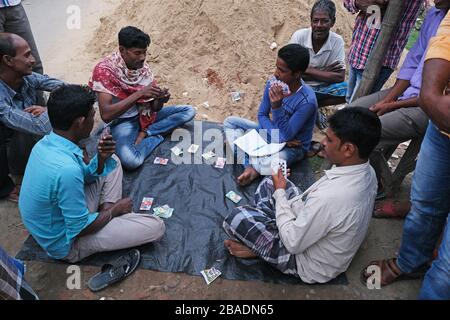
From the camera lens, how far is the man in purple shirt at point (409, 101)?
2.93m

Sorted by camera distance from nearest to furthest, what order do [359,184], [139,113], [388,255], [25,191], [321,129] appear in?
[359,184]
[25,191]
[388,255]
[139,113]
[321,129]

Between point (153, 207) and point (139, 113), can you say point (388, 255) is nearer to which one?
point (153, 207)

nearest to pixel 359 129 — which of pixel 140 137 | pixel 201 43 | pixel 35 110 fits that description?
pixel 140 137

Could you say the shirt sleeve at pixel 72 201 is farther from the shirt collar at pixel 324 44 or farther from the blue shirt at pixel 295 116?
the shirt collar at pixel 324 44

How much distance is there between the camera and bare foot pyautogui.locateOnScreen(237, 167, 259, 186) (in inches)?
141

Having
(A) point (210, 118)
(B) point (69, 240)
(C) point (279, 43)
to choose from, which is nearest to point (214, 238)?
(B) point (69, 240)

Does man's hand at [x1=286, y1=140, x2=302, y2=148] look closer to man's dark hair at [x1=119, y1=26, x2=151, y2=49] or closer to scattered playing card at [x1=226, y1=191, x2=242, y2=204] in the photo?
scattered playing card at [x1=226, y1=191, x2=242, y2=204]

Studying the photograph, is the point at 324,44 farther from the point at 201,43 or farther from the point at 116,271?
the point at 116,271

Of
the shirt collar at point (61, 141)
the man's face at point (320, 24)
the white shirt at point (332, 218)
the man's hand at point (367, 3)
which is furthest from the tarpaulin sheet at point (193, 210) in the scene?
Result: the man's hand at point (367, 3)

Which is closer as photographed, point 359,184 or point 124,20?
point 359,184

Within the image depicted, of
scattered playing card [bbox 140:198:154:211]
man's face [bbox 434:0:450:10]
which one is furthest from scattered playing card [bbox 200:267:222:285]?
man's face [bbox 434:0:450:10]

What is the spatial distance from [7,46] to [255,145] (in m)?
2.53

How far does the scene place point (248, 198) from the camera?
3.51m
